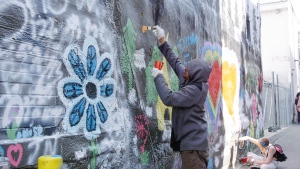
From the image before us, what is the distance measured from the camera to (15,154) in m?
1.88

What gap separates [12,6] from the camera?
1923 mm

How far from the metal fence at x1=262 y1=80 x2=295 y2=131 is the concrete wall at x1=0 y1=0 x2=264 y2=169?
824 centimetres

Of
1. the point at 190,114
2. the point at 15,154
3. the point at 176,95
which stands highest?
the point at 176,95

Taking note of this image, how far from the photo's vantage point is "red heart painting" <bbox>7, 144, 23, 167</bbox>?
1851 millimetres

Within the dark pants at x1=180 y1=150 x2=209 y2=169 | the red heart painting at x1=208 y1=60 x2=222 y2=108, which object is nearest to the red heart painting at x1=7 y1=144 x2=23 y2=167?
the dark pants at x1=180 y1=150 x2=209 y2=169

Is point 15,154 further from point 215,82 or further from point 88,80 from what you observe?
point 215,82

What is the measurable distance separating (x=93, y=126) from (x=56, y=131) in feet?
1.25

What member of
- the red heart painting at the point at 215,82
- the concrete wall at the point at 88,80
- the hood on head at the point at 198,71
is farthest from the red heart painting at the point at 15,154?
the red heart painting at the point at 215,82

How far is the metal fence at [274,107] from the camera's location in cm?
1198

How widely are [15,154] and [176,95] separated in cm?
141

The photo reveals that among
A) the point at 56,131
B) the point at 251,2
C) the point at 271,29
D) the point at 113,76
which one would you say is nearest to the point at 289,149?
the point at 251,2

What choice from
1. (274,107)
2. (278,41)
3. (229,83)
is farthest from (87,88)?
(278,41)

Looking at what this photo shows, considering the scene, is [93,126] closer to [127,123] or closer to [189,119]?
[127,123]

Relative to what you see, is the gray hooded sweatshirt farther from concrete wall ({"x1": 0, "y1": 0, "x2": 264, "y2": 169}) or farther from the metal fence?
the metal fence
